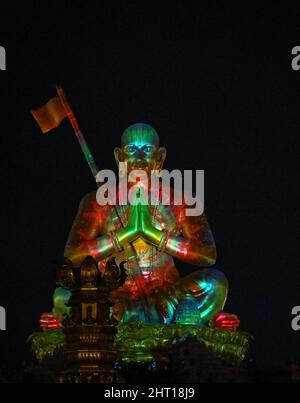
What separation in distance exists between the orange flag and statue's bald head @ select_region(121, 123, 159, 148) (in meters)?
0.78

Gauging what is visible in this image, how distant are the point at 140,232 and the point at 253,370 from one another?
208 cm

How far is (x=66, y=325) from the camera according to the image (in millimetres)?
10008

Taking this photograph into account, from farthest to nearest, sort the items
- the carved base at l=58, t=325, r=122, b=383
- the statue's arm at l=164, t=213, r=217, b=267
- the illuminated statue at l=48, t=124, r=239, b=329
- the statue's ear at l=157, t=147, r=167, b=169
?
the statue's ear at l=157, t=147, r=167, b=169
the statue's arm at l=164, t=213, r=217, b=267
the illuminated statue at l=48, t=124, r=239, b=329
the carved base at l=58, t=325, r=122, b=383

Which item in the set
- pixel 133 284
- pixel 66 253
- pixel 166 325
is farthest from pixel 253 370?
pixel 66 253

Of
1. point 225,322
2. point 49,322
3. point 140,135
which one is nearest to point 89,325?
point 49,322

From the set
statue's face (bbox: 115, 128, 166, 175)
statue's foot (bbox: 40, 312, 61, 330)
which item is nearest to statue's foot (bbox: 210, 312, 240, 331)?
statue's foot (bbox: 40, 312, 61, 330)

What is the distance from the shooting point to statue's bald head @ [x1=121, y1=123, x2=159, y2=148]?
13008 millimetres

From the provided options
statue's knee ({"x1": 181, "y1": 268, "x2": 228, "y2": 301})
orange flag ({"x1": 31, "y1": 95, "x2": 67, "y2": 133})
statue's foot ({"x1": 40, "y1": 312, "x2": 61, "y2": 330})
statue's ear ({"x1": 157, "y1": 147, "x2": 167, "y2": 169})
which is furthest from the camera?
statue's ear ({"x1": 157, "y1": 147, "x2": 167, "y2": 169})

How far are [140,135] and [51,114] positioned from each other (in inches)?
41.2

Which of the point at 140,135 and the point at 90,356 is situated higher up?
the point at 140,135

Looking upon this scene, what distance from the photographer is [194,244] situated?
42.0ft

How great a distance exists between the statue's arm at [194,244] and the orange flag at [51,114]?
1.86 metres

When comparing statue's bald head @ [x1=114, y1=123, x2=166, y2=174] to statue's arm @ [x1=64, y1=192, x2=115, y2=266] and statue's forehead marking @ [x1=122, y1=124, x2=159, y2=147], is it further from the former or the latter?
statue's arm @ [x1=64, y1=192, x2=115, y2=266]

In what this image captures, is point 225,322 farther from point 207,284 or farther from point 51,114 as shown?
point 51,114
